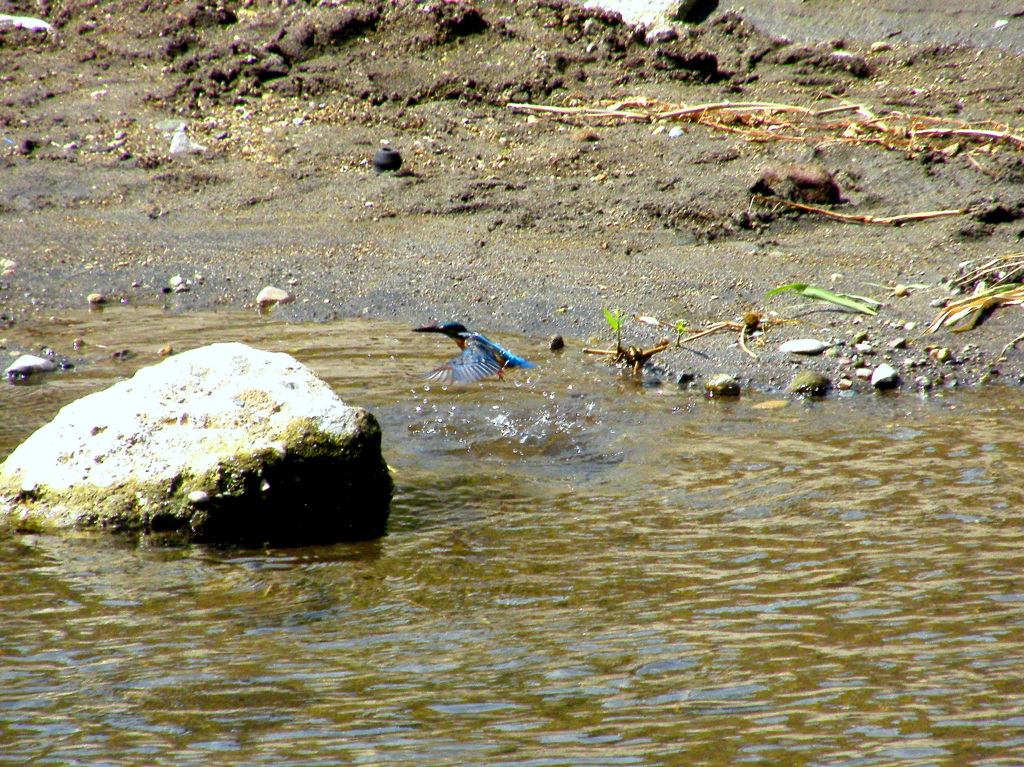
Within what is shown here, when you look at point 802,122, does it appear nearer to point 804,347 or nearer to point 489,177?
point 489,177

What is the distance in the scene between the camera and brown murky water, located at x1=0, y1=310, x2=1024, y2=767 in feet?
7.36

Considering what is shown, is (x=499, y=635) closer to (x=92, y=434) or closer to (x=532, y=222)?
(x=92, y=434)

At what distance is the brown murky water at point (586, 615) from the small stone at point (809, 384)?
1.20 ft

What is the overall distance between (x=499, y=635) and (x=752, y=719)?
699 millimetres

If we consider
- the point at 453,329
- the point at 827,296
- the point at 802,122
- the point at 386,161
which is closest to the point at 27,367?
the point at 453,329

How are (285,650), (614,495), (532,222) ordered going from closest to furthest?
1. (285,650)
2. (614,495)
3. (532,222)

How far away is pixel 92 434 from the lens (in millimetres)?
3455

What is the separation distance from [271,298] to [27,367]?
4.67ft

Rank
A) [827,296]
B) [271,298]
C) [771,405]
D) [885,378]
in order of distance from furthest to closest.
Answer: [271,298]
[827,296]
[885,378]
[771,405]

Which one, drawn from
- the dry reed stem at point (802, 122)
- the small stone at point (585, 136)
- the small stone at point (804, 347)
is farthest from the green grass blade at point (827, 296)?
the small stone at point (585, 136)

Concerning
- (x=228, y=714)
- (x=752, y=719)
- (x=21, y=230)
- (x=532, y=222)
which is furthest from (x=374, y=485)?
(x=21, y=230)

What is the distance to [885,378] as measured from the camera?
475cm

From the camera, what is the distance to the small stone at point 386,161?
7352mm

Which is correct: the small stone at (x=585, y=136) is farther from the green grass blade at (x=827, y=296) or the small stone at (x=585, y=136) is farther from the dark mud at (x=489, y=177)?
the green grass blade at (x=827, y=296)
